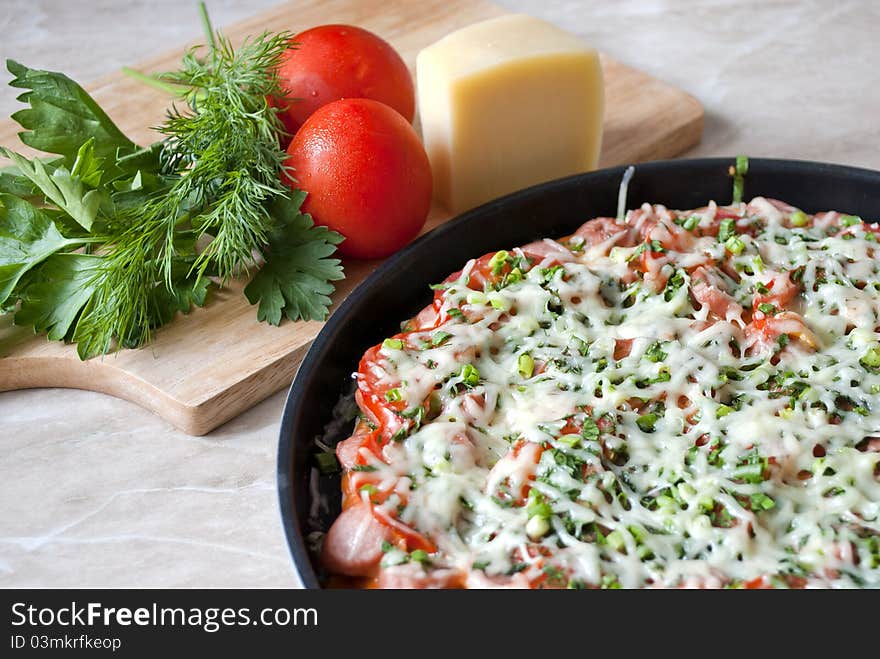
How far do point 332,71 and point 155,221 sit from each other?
707 mm

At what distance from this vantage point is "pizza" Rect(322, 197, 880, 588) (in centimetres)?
196

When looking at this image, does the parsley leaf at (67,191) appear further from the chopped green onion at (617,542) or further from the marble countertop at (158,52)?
the chopped green onion at (617,542)

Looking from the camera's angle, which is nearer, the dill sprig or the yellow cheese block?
the dill sprig

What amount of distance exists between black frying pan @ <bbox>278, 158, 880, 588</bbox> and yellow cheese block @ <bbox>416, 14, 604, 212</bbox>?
0.87 ft

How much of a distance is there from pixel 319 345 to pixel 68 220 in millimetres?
859

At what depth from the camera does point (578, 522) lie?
1994 mm

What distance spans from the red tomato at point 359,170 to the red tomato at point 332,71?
20 centimetres

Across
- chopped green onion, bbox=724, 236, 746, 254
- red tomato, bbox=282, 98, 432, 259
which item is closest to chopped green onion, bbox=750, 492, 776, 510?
chopped green onion, bbox=724, 236, 746, 254

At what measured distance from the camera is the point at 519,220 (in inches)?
112

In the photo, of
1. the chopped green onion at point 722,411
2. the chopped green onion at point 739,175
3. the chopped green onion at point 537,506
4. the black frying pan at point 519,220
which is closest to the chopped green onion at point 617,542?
the chopped green onion at point 537,506

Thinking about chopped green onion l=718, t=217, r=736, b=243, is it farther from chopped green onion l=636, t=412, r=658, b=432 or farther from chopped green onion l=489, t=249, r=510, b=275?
chopped green onion l=636, t=412, r=658, b=432

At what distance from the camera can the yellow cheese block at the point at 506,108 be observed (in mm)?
2955
